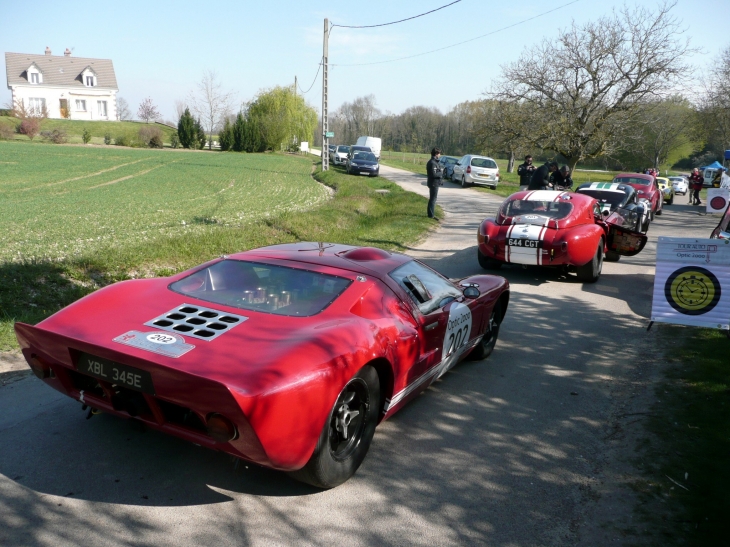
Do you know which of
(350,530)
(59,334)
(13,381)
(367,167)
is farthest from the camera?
(367,167)

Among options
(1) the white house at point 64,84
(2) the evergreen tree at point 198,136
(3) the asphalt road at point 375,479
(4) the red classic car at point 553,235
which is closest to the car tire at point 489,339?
(3) the asphalt road at point 375,479

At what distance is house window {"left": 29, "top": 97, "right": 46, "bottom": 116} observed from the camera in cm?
8678

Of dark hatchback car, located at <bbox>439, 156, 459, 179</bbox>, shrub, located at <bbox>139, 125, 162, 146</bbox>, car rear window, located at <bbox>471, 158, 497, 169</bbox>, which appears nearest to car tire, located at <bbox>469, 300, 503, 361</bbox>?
car rear window, located at <bbox>471, 158, 497, 169</bbox>

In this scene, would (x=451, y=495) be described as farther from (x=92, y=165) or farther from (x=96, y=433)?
(x=92, y=165)

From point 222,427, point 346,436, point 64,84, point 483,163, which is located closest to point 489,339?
point 346,436

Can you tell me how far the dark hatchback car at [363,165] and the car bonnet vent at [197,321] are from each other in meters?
31.4

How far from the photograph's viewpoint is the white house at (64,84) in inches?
3740

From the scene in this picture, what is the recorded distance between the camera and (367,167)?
34656 millimetres

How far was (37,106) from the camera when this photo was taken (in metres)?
93.1

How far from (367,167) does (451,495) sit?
105ft

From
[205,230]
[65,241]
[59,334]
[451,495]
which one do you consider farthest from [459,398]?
[65,241]

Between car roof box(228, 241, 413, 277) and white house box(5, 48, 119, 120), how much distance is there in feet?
334

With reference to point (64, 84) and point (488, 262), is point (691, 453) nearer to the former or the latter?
point (488, 262)

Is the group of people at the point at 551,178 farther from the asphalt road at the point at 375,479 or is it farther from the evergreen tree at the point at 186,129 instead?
the evergreen tree at the point at 186,129
